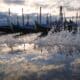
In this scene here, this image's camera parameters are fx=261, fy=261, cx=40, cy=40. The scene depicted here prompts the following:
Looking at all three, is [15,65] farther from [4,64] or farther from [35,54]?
[35,54]

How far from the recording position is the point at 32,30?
6688 cm

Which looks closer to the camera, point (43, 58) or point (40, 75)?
point (40, 75)

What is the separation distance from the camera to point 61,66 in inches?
773

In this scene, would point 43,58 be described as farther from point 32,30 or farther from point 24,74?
point 32,30

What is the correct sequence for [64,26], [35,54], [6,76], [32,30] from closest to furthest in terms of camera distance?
[6,76] < [35,54] < [32,30] < [64,26]

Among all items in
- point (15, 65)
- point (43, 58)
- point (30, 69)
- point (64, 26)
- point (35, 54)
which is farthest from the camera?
point (64, 26)

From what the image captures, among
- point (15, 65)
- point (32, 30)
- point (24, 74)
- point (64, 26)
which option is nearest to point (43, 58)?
point (15, 65)

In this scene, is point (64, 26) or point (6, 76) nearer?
point (6, 76)

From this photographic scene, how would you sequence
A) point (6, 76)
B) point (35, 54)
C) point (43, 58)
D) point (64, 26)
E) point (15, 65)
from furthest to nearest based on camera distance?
point (64, 26) → point (35, 54) → point (43, 58) → point (15, 65) → point (6, 76)

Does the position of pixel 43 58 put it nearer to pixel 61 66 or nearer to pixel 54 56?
pixel 54 56

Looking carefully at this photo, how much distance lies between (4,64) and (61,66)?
14.7 feet

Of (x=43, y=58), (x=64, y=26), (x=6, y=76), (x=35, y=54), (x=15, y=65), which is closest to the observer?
(x=6, y=76)

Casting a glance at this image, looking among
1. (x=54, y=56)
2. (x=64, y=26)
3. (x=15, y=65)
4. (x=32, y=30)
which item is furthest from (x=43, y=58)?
(x=64, y=26)

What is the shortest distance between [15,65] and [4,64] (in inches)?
37.3
